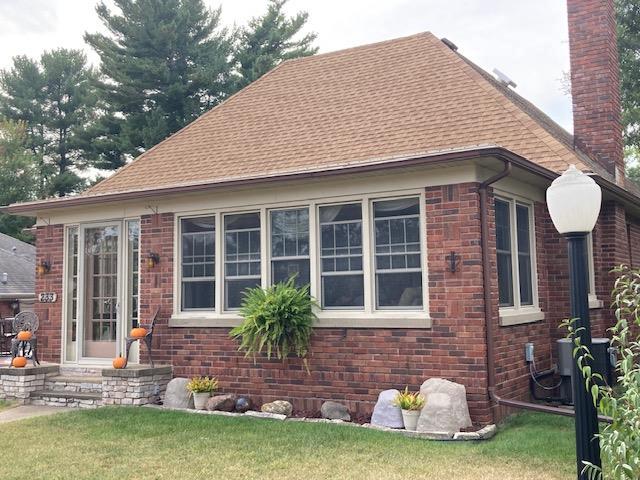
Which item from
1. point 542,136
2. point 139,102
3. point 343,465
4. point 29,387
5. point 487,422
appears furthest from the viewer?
point 139,102

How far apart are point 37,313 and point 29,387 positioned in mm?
1401

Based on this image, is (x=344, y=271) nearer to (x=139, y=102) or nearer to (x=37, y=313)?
(x=37, y=313)

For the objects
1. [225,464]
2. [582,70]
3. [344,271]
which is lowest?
[225,464]

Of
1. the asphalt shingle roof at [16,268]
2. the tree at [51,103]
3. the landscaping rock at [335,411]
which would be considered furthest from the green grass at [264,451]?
the tree at [51,103]

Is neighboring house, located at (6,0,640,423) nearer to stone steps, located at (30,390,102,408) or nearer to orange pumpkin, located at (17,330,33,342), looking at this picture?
orange pumpkin, located at (17,330,33,342)

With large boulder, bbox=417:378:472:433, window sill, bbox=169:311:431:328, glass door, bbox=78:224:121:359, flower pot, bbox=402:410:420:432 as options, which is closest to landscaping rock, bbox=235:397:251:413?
window sill, bbox=169:311:431:328

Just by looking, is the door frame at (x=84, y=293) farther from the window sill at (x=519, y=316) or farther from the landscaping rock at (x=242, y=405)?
the window sill at (x=519, y=316)

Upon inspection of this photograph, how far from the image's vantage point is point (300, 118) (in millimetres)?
10461

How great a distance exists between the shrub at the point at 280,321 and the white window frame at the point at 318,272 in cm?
23

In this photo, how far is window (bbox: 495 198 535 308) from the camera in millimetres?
7719

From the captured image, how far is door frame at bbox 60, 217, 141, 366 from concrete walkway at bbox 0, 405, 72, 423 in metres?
1.00

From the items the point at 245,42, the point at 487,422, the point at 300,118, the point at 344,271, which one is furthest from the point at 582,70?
the point at 245,42

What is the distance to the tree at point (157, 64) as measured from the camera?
23.9m

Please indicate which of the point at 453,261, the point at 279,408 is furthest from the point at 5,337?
the point at 453,261
